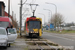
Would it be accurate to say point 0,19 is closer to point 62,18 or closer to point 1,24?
point 1,24

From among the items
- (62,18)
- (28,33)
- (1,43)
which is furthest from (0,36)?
(62,18)

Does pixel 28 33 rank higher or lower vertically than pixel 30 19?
lower

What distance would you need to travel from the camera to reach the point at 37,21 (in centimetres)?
2584

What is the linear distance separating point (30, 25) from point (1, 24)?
4611 mm

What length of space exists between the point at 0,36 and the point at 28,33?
1353 cm

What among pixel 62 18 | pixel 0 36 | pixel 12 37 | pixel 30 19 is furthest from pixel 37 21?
pixel 62 18

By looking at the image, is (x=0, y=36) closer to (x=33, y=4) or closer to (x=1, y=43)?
(x=1, y=43)

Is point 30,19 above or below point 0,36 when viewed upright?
above

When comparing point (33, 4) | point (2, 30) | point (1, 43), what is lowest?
point (1, 43)

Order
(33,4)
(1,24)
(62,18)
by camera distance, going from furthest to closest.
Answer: (62,18) < (33,4) < (1,24)

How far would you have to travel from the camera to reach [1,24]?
75.4 ft

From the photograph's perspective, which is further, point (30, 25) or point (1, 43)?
point (30, 25)

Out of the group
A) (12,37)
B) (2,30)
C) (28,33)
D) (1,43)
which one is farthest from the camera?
Result: (28,33)

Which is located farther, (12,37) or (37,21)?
(37,21)
